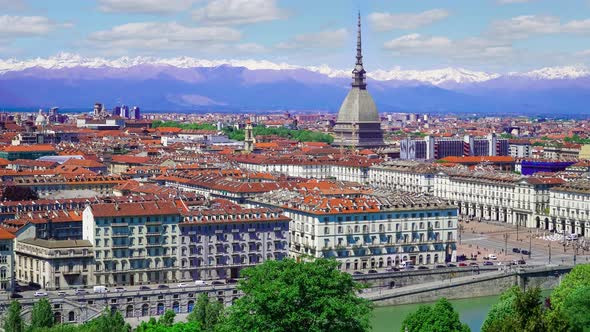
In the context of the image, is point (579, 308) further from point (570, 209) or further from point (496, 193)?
point (496, 193)

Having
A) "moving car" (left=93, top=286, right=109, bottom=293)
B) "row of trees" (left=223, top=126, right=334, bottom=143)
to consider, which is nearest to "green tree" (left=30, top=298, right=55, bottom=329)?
"moving car" (left=93, top=286, right=109, bottom=293)

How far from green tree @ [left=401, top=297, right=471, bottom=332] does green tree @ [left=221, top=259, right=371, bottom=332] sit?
218 inches

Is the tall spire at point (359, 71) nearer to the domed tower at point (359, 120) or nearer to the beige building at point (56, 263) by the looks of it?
the domed tower at point (359, 120)

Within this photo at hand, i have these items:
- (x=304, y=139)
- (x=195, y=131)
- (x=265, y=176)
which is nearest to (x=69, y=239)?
(x=265, y=176)

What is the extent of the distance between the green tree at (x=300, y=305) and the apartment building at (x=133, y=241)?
20.5 m

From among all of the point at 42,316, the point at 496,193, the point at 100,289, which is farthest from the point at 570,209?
the point at 42,316

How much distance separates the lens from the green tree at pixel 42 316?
46125mm

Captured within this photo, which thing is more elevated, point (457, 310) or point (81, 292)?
point (81, 292)

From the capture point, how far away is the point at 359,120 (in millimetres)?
143250

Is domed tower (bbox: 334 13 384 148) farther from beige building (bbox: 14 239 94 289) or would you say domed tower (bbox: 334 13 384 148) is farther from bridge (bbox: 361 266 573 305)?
beige building (bbox: 14 239 94 289)

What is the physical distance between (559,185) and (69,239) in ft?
135

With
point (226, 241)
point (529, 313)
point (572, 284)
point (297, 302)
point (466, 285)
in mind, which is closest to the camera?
point (529, 313)

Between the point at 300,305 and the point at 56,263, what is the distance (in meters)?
21.7

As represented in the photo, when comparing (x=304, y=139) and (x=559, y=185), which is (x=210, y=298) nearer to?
(x=559, y=185)
